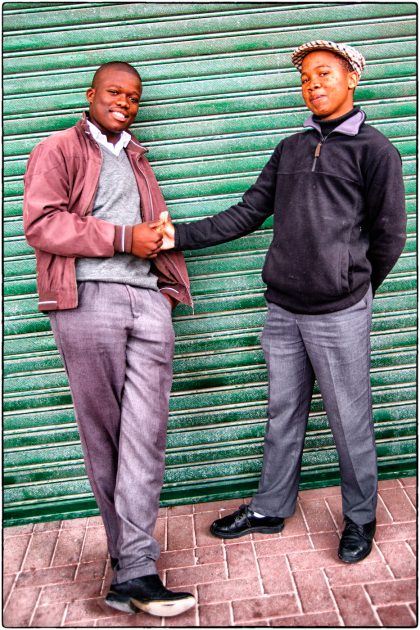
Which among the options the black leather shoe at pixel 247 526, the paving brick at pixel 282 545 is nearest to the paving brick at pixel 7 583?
the black leather shoe at pixel 247 526

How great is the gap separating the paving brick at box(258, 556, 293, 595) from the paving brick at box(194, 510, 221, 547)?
0.36 m

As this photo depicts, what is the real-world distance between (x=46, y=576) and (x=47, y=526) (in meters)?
0.57

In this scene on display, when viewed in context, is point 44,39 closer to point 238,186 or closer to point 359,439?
point 238,186

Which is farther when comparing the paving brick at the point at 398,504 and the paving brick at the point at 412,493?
the paving brick at the point at 412,493

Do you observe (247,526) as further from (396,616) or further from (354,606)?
(396,616)

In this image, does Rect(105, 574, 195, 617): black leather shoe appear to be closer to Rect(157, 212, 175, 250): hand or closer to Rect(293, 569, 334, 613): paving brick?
Rect(293, 569, 334, 613): paving brick

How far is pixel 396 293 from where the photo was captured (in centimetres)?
382

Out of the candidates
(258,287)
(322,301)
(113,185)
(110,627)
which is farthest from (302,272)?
(110,627)

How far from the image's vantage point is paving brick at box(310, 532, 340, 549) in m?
3.30

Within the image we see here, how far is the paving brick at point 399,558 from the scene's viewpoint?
120 inches

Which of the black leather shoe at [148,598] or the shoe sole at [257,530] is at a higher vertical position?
the shoe sole at [257,530]

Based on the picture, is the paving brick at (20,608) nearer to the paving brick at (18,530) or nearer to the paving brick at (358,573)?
the paving brick at (18,530)

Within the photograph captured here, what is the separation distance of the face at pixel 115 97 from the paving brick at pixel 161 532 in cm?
239

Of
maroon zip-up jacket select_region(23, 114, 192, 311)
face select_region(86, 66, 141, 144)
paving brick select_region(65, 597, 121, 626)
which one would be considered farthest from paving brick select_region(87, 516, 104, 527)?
face select_region(86, 66, 141, 144)
